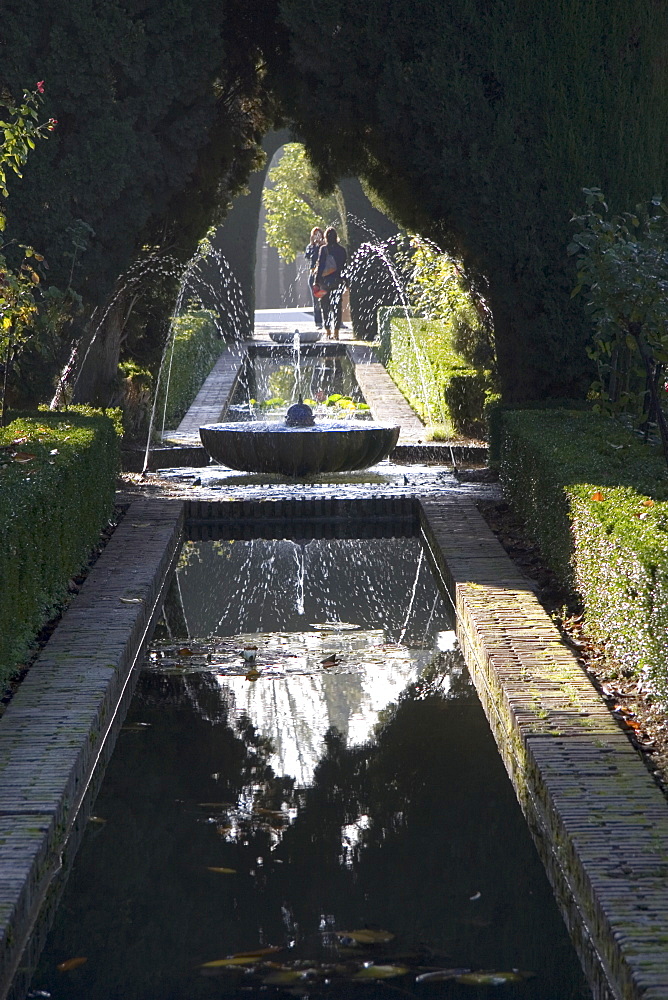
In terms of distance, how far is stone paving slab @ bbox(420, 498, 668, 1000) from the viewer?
103 inches

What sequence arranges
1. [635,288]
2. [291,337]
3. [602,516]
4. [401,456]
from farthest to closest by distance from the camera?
[291,337] < [401,456] < [635,288] < [602,516]

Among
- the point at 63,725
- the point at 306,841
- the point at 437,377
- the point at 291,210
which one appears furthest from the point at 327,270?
the point at 306,841

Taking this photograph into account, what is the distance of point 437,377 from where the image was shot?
12.1 metres

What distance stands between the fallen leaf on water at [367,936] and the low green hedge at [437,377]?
7.94 metres

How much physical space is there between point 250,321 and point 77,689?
69.0ft

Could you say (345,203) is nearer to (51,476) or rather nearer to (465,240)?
(465,240)

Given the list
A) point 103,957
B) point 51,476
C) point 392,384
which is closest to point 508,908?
point 103,957

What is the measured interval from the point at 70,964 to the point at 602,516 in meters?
2.78

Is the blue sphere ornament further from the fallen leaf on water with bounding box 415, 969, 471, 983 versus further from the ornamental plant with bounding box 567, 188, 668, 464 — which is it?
the fallen leaf on water with bounding box 415, 969, 471, 983

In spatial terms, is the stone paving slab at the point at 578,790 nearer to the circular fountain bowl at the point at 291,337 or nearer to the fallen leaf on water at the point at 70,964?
the fallen leaf on water at the point at 70,964

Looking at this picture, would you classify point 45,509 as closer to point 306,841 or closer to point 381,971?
point 306,841

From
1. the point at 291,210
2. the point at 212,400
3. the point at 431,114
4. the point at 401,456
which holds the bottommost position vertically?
the point at 212,400

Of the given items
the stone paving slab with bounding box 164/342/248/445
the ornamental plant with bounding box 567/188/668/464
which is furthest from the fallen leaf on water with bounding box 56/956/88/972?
the stone paving slab with bounding box 164/342/248/445

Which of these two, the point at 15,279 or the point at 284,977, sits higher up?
the point at 15,279
